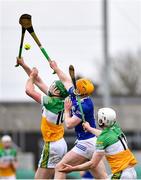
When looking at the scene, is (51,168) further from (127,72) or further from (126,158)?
(127,72)

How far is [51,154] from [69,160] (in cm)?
65

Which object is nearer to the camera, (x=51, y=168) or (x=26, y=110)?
(x=51, y=168)

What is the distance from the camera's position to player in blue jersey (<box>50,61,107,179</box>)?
15.9 meters

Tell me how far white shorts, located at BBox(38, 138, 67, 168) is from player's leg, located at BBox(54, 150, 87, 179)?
500 millimetres

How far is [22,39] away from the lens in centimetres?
1638

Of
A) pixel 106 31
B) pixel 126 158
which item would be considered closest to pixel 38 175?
pixel 126 158

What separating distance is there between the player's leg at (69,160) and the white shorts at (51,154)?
500mm

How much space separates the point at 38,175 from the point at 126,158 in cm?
245

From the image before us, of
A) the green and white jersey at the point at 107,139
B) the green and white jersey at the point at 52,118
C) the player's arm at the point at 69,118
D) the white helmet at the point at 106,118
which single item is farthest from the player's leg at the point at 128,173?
the green and white jersey at the point at 52,118

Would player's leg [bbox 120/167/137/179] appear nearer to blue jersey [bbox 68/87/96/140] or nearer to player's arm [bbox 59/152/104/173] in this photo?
player's arm [bbox 59/152/104/173]

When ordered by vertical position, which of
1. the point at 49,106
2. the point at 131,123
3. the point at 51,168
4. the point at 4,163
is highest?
the point at 49,106

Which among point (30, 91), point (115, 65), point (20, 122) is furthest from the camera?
point (115, 65)

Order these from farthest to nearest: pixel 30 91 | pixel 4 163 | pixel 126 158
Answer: pixel 4 163 → pixel 30 91 → pixel 126 158

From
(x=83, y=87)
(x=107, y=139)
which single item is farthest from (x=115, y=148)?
(x=83, y=87)
